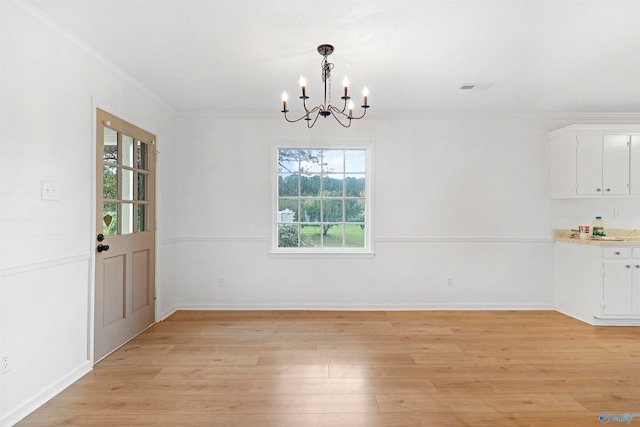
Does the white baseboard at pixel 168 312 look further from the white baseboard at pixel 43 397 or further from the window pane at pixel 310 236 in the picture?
→ the window pane at pixel 310 236

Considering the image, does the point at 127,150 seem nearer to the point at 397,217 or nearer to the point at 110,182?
the point at 110,182

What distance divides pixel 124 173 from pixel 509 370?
3.76 meters

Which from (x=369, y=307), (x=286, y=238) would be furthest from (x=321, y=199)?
(x=369, y=307)

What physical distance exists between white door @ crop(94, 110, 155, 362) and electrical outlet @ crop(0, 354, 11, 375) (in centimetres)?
83

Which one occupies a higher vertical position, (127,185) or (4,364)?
(127,185)

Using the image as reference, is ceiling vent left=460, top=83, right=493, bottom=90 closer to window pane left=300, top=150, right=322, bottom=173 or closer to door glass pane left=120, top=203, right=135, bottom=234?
window pane left=300, top=150, right=322, bottom=173

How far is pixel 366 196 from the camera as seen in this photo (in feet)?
15.0

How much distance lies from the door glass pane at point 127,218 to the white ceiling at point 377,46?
49.1 inches

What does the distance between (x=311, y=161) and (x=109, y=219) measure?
243cm

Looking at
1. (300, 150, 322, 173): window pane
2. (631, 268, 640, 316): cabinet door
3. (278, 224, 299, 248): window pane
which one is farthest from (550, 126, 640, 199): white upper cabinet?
(278, 224, 299, 248): window pane

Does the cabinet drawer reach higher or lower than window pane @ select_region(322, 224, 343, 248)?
lower

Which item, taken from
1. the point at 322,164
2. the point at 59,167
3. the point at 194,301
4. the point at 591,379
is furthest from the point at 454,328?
the point at 59,167

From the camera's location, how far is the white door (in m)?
2.93

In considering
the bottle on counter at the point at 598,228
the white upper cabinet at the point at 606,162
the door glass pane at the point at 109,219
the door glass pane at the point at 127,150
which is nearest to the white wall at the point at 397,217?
the bottle on counter at the point at 598,228
